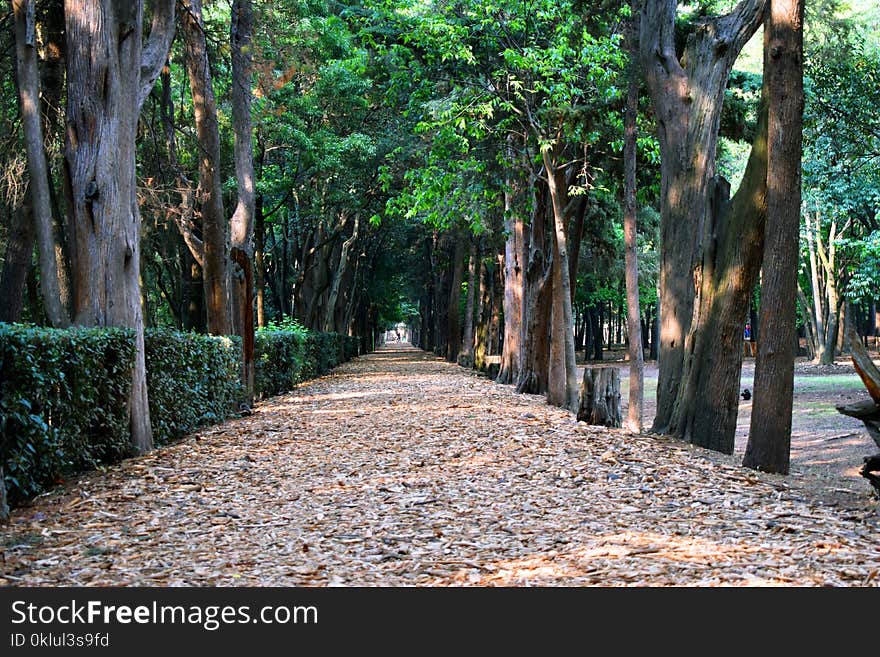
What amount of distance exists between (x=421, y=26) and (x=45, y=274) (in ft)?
22.2

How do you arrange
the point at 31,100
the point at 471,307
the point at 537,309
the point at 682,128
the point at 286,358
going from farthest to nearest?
the point at 471,307, the point at 286,358, the point at 537,309, the point at 31,100, the point at 682,128

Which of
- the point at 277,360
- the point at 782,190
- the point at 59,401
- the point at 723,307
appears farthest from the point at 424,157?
the point at 59,401

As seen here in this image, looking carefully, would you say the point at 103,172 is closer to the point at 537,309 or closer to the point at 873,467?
the point at 873,467

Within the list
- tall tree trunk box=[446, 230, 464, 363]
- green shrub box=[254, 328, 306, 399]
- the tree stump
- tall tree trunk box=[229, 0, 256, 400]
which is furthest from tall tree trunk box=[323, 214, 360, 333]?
the tree stump

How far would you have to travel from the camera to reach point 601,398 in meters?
12.0

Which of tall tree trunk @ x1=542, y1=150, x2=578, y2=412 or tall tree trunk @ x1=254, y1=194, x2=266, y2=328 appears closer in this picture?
tall tree trunk @ x1=542, y1=150, x2=578, y2=412

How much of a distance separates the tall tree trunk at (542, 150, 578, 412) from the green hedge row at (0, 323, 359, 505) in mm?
5870

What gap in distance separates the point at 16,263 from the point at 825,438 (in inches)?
537

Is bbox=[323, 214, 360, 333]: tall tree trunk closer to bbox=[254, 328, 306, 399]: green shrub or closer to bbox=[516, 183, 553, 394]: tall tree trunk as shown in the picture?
bbox=[254, 328, 306, 399]: green shrub

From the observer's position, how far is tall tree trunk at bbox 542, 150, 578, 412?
14984 millimetres

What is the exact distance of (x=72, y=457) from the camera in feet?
25.3

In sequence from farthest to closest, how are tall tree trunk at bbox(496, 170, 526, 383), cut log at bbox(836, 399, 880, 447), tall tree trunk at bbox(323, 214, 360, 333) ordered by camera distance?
tall tree trunk at bbox(323, 214, 360, 333) < tall tree trunk at bbox(496, 170, 526, 383) < cut log at bbox(836, 399, 880, 447)

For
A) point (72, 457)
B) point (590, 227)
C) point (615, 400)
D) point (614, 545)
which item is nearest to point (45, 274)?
point (72, 457)

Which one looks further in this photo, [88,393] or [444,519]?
[88,393]
